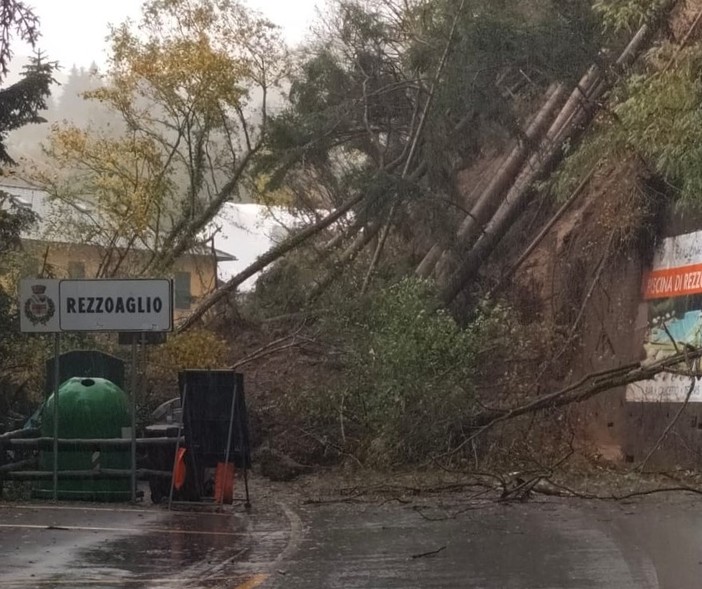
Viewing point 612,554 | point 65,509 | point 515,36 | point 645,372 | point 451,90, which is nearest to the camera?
point 612,554

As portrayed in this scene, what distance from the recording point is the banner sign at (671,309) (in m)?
14.4

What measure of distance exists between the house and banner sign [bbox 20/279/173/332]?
40.0 ft

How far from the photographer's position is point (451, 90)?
62.6ft

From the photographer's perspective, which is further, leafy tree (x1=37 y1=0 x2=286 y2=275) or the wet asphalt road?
leafy tree (x1=37 y1=0 x2=286 y2=275)

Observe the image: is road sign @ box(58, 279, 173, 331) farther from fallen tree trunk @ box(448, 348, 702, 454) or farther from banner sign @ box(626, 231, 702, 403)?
banner sign @ box(626, 231, 702, 403)

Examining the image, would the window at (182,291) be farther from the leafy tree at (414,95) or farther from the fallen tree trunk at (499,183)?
the fallen tree trunk at (499,183)

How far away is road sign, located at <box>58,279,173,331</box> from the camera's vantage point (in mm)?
11969

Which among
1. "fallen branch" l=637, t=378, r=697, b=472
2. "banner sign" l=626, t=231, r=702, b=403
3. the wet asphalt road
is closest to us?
the wet asphalt road

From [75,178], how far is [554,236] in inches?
514

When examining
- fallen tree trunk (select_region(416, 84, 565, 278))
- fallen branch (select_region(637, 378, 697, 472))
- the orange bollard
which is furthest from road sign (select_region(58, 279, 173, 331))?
fallen tree trunk (select_region(416, 84, 565, 278))

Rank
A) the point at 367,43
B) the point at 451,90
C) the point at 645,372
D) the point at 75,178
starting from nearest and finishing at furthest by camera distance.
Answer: the point at 645,372, the point at 451,90, the point at 367,43, the point at 75,178

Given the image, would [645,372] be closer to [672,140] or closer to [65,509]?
[672,140]

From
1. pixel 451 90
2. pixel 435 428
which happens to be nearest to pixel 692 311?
pixel 435 428

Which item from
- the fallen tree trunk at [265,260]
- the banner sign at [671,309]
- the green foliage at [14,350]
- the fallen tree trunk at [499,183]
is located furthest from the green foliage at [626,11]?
the green foliage at [14,350]
